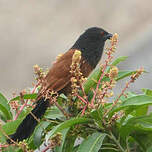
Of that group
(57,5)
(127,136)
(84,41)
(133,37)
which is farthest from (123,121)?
(57,5)

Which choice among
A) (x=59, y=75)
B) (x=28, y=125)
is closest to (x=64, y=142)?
(x=28, y=125)

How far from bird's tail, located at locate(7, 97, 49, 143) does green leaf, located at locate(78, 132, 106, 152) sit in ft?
0.90

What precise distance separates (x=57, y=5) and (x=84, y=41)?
9744 mm

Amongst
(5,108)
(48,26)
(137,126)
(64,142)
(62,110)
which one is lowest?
(137,126)

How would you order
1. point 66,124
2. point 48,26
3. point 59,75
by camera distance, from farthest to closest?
point 48,26 < point 59,75 < point 66,124

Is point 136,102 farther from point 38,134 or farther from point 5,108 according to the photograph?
point 5,108

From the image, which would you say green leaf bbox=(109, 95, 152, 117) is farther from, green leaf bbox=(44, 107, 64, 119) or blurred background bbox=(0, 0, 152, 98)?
blurred background bbox=(0, 0, 152, 98)

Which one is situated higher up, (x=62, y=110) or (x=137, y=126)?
(x=62, y=110)

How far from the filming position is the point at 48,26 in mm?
12500

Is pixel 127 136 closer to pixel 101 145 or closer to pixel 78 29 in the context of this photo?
pixel 101 145

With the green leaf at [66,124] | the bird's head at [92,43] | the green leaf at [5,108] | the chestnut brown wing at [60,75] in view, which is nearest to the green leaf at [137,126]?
the green leaf at [66,124]

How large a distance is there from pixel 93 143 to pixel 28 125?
0.40 metres

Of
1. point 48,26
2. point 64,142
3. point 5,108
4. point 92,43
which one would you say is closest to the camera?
point 64,142

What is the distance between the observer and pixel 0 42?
1191cm
